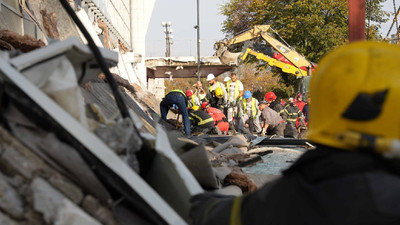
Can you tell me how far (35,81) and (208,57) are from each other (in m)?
23.1

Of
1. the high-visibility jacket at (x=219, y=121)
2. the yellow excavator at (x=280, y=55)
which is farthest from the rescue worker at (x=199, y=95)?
the high-visibility jacket at (x=219, y=121)

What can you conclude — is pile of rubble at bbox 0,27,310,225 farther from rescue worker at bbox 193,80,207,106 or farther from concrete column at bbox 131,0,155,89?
concrete column at bbox 131,0,155,89

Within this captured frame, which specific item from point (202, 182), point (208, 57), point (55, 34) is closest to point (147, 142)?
point (202, 182)

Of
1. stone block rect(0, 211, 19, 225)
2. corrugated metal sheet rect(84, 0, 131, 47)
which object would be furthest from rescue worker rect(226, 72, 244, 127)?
stone block rect(0, 211, 19, 225)

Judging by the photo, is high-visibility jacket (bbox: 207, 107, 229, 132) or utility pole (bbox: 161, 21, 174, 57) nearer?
high-visibility jacket (bbox: 207, 107, 229, 132)

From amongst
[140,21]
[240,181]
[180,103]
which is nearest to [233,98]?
[180,103]

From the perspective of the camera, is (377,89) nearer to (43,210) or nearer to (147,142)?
(147,142)

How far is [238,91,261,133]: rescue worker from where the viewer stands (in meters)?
12.8

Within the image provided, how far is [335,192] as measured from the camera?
1181 millimetres

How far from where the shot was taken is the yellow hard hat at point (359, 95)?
1.21 m

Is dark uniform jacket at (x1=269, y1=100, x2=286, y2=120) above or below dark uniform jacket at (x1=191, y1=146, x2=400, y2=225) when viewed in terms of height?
below

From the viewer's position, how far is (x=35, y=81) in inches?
63.7

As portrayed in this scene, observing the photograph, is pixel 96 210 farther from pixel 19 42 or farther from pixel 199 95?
pixel 199 95

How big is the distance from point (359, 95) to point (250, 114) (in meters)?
11.8
